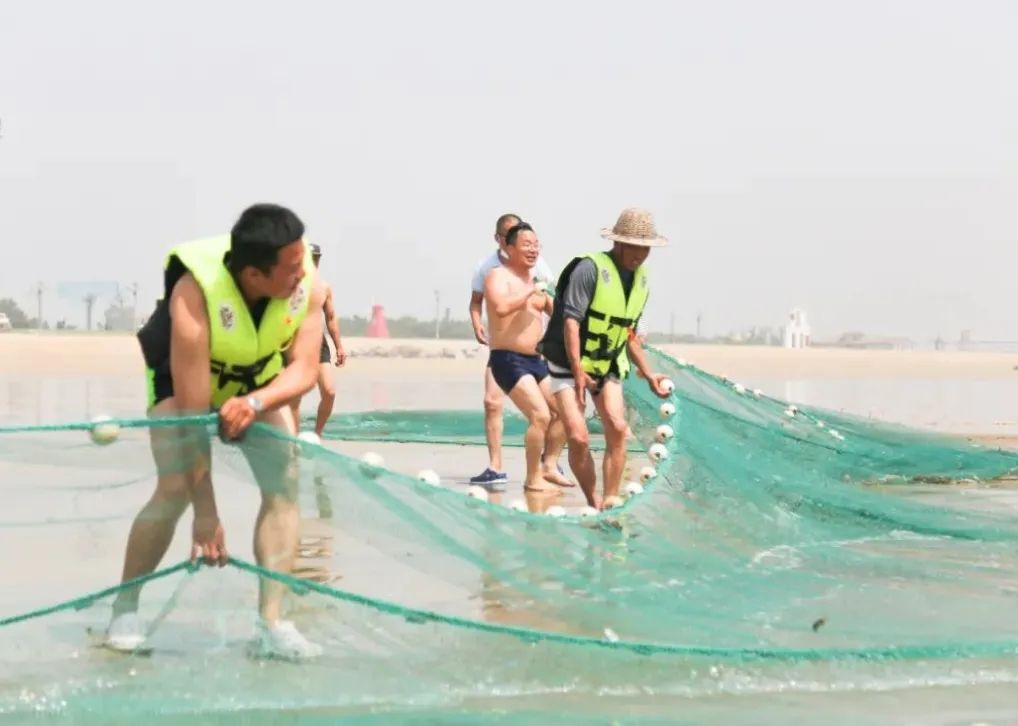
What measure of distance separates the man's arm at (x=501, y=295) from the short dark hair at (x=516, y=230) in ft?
0.76

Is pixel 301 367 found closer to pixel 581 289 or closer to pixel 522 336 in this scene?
pixel 581 289

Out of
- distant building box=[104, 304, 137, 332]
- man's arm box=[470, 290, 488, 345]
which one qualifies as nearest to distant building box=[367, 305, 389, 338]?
distant building box=[104, 304, 137, 332]

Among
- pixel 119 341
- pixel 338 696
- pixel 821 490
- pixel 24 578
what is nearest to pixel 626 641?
pixel 338 696

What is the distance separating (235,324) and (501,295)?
4.65 m

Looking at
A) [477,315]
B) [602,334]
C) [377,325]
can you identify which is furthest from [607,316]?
[377,325]

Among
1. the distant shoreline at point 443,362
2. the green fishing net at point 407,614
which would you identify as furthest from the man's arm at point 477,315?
the distant shoreline at point 443,362

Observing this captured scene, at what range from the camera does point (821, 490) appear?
27.2ft

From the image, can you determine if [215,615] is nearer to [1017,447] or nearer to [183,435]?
[183,435]

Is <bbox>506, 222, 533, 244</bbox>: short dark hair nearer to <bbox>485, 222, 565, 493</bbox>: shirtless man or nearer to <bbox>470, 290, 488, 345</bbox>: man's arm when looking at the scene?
<bbox>485, 222, 565, 493</bbox>: shirtless man

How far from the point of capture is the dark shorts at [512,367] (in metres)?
9.66

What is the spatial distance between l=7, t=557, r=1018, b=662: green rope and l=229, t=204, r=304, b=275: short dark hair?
88 cm

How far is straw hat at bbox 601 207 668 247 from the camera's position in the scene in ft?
27.4

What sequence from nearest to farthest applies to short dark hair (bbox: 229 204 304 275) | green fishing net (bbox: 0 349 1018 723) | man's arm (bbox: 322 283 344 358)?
green fishing net (bbox: 0 349 1018 723) → short dark hair (bbox: 229 204 304 275) → man's arm (bbox: 322 283 344 358)

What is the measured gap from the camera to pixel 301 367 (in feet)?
17.5
